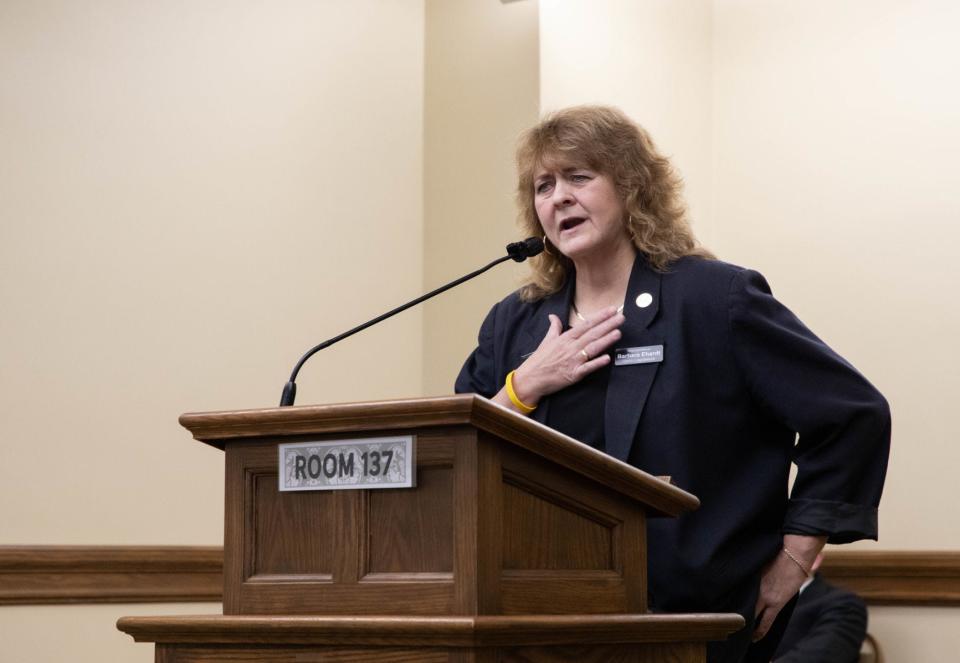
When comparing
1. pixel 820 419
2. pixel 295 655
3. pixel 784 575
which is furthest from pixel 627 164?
pixel 295 655

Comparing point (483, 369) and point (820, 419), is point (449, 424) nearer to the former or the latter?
point (820, 419)

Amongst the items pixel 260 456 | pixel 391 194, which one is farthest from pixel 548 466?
pixel 391 194

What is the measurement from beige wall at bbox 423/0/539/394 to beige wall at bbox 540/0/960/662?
14 cm

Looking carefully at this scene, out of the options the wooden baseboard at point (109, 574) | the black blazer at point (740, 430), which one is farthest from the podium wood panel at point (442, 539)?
the wooden baseboard at point (109, 574)

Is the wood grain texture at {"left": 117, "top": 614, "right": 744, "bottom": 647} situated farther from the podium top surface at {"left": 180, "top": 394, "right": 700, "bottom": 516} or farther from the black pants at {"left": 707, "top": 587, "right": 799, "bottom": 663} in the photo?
the black pants at {"left": 707, "top": 587, "right": 799, "bottom": 663}

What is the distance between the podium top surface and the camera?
172 cm

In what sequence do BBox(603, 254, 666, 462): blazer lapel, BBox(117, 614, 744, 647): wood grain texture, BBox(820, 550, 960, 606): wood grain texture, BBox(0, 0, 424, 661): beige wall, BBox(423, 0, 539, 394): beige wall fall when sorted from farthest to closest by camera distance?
BBox(423, 0, 539, 394): beige wall
BBox(820, 550, 960, 606): wood grain texture
BBox(0, 0, 424, 661): beige wall
BBox(603, 254, 666, 462): blazer lapel
BBox(117, 614, 744, 647): wood grain texture

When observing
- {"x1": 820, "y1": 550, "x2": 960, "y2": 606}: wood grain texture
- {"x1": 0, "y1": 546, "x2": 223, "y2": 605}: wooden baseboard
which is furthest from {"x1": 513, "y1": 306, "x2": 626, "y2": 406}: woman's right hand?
{"x1": 820, "y1": 550, "x2": 960, "y2": 606}: wood grain texture

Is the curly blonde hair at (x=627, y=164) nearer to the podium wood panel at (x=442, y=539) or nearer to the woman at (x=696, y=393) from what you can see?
the woman at (x=696, y=393)

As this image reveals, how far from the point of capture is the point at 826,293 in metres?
5.02

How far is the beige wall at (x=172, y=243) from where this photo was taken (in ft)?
13.0

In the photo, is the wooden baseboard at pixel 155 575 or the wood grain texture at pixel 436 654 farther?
the wooden baseboard at pixel 155 575

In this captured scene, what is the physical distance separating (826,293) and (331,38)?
79.2 inches

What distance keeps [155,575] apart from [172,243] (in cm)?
102
